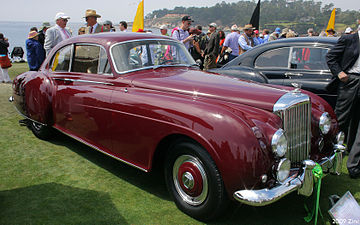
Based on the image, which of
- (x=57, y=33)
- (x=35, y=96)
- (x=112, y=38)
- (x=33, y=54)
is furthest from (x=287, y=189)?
(x=33, y=54)

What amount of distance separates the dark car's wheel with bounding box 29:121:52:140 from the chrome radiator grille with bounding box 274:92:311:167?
357cm

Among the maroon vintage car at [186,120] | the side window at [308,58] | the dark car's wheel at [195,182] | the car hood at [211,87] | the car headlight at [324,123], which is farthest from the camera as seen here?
the side window at [308,58]

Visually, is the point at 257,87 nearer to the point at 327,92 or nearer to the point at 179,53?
the point at 179,53

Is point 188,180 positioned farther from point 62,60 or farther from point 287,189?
point 62,60

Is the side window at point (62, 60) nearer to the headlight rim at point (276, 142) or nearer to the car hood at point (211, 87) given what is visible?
the car hood at point (211, 87)

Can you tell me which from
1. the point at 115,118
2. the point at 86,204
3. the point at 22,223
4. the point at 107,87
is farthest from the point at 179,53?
the point at 22,223

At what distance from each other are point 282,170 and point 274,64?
3.00 m

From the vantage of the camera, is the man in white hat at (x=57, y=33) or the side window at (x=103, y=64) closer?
the side window at (x=103, y=64)

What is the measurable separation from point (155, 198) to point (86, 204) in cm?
69

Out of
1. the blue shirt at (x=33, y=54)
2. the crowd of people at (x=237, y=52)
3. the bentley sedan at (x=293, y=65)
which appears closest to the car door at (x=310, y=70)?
the bentley sedan at (x=293, y=65)

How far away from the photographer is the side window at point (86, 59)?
12.5 ft

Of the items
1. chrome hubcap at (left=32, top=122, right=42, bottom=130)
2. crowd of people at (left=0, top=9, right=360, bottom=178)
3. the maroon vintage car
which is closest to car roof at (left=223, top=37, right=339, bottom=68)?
crowd of people at (left=0, top=9, right=360, bottom=178)

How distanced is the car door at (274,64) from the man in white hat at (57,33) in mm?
4091

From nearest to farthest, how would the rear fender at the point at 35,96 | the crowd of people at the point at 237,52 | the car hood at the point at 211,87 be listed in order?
the car hood at the point at 211,87, the crowd of people at the point at 237,52, the rear fender at the point at 35,96
